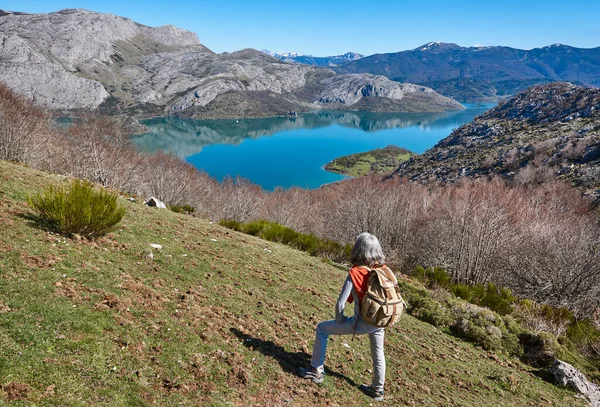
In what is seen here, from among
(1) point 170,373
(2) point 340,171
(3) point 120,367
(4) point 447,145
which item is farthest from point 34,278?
(2) point 340,171

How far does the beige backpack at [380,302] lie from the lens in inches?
173

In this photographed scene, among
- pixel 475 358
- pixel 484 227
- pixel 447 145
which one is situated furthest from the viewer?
pixel 447 145

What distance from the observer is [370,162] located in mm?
171875

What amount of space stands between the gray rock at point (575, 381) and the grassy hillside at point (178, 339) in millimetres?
328

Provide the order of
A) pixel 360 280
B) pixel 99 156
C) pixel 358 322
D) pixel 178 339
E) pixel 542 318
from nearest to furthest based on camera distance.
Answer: pixel 360 280 → pixel 358 322 → pixel 178 339 → pixel 542 318 → pixel 99 156

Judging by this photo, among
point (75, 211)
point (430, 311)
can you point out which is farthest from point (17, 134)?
point (430, 311)

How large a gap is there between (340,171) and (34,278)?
6253 inches

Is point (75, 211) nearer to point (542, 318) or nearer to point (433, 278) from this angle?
point (542, 318)

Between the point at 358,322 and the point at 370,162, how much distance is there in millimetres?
172592

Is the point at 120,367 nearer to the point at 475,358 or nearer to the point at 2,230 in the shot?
the point at 2,230

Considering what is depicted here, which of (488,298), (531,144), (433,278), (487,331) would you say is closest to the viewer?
(487,331)

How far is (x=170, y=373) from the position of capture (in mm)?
4129

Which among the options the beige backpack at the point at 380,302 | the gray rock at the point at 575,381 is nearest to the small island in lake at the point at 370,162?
the gray rock at the point at 575,381

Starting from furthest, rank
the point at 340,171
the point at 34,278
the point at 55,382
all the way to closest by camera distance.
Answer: the point at 340,171 → the point at 34,278 → the point at 55,382
